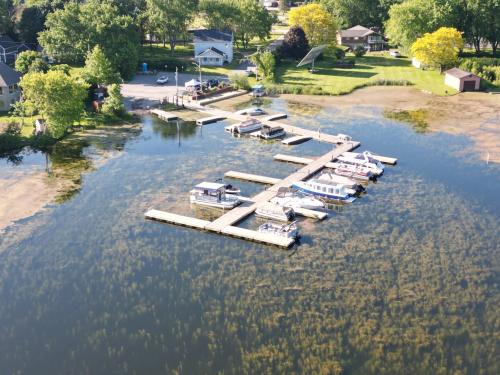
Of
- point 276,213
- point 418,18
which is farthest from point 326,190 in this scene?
point 418,18

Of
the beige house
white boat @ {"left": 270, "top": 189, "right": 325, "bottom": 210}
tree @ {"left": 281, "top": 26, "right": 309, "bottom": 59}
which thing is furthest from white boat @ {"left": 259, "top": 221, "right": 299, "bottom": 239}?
tree @ {"left": 281, "top": 26, "right": 309, "bottom": 59}

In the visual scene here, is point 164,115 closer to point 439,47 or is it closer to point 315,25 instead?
point 315,25

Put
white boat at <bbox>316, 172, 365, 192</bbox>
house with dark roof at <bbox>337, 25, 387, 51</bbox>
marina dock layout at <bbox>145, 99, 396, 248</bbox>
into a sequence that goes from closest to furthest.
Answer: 1. marina dock layout at <bbox>145, 99, 396, 248</bbox>
2. white boat at <bbox>316, 172, 365, 192</bbox>
3. house with dark roof at <bbox>337, 25, 387, 51</bbox>

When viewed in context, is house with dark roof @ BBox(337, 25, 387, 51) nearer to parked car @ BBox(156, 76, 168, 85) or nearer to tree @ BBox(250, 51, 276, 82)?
tree @ BBox(250, 51, 276, 82)

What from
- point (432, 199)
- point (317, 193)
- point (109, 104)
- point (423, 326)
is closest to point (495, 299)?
point (423, 326)

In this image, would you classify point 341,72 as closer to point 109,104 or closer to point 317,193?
point 109,104

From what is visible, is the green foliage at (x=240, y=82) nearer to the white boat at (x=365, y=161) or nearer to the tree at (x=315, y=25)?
the tree at (x=315, y=25)
